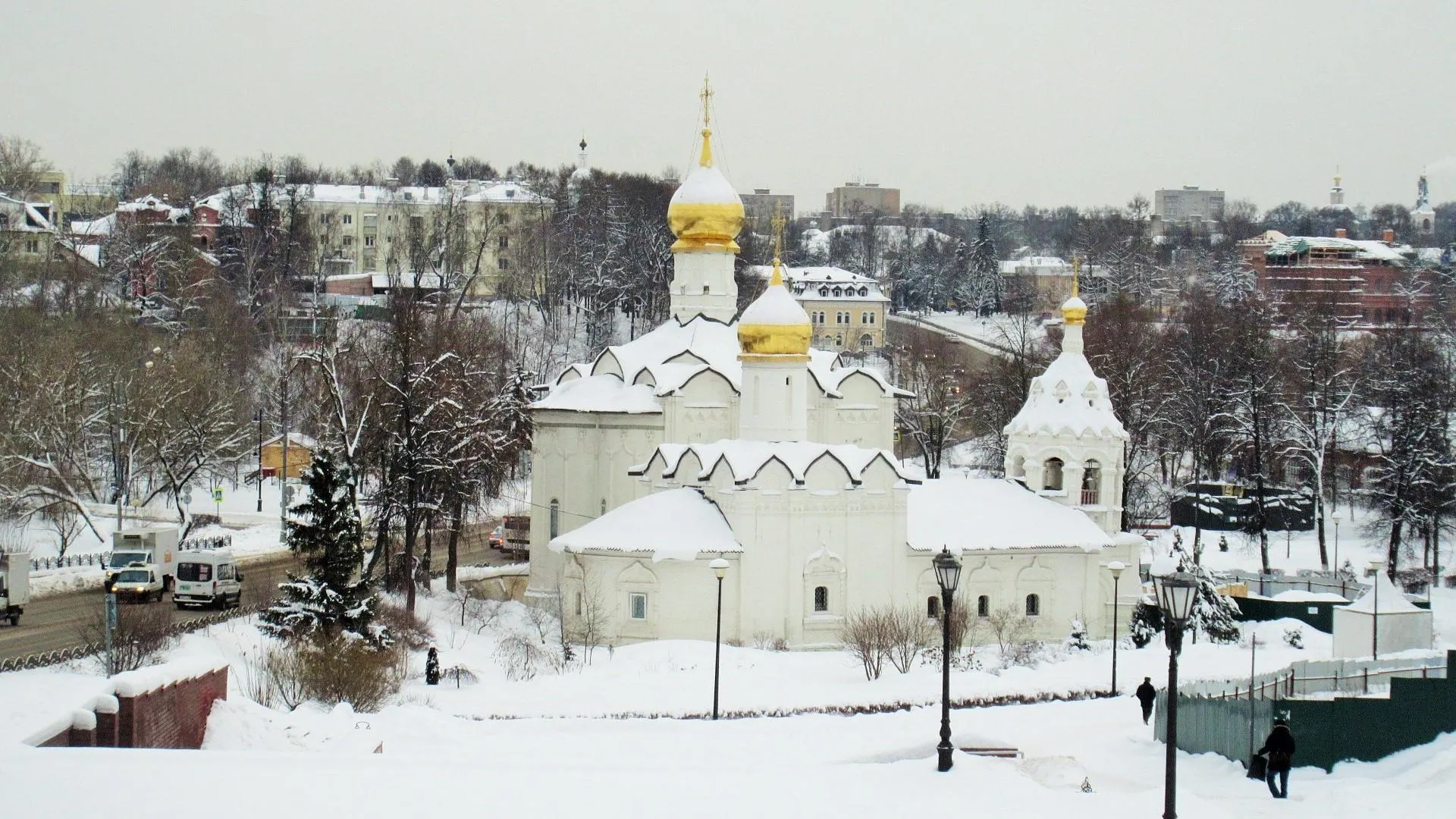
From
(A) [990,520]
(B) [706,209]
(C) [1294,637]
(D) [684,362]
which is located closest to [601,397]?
(D) [684,362]

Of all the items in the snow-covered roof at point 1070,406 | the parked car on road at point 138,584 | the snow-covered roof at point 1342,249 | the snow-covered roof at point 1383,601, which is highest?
the snow-covered roof at point 1342,249

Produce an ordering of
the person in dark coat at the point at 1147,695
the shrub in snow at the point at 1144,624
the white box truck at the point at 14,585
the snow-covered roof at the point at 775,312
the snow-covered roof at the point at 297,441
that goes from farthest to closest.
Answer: the snow-covered roof at the point at 297,441 → the shrub in snow at the point at 1144,624 → the snow-covered roof at the point at 775,312 → the white box truck at the point at 14,585 → the person in dark coat at the point at 1147,695

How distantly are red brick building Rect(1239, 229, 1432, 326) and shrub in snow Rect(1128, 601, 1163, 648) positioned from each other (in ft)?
148

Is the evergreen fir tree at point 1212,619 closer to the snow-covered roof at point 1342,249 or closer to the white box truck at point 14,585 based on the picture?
the white box truck at point 14,585

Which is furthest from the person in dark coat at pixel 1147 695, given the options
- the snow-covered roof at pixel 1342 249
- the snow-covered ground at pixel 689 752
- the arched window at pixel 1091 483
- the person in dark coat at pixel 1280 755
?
the snow-covered roof at pixel 1342 249

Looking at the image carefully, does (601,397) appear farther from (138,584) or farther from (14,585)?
(14,585)

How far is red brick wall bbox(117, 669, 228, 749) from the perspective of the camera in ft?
41.2

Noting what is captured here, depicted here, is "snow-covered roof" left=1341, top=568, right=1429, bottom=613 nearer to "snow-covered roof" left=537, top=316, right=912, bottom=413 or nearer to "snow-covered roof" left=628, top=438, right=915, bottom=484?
"snow-covered roof" left=628, top=438, right=915, bottom=484

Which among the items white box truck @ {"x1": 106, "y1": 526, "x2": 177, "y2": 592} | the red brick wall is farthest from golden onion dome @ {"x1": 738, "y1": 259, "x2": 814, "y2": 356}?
the red brick wall

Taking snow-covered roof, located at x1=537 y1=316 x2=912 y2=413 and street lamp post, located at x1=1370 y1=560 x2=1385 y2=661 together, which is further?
snow-covered roof, located at x1=537 y1=316 x2=912 y2=413

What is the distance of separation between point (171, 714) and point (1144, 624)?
2010 cm

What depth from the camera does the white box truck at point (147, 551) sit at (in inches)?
1114

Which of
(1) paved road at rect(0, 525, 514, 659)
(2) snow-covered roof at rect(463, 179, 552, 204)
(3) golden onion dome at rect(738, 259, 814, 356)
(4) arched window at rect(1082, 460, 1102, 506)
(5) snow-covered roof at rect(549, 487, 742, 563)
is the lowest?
(1) paved road at rect(0, 525, 514, 659)

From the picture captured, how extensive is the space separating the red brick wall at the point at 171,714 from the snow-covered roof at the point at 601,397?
16.9 metres
